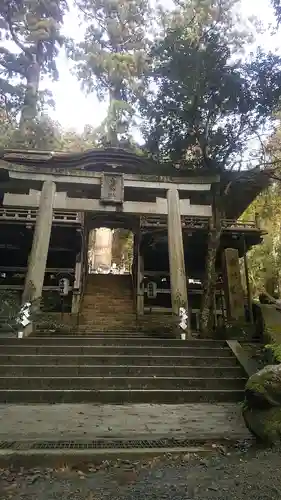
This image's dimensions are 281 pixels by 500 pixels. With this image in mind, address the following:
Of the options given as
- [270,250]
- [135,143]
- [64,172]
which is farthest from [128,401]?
[135,143]

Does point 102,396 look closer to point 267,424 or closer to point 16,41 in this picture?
point 267,424

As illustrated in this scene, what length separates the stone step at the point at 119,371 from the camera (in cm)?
668

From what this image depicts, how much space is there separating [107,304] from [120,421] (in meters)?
11.0

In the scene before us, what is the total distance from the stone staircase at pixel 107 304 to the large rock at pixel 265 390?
871cm

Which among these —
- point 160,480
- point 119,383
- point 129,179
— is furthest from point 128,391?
point 129,179

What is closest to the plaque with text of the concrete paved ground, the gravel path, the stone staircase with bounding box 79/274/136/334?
the stone staircase with bounding box 79/274/136/334

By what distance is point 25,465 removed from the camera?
3.32 m

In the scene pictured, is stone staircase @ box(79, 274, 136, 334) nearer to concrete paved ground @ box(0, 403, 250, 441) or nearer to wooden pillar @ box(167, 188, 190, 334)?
wooden pillar @ box(167, 188, 190, 334)

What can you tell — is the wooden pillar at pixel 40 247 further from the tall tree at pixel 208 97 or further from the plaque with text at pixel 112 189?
the tall tree at pixel 208 97

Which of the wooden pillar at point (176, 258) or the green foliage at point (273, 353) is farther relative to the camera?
the wooden pillar at point (176, 258)

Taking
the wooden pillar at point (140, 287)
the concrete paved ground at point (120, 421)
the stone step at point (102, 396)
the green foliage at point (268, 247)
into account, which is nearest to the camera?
the concrete paved ground at point (120, 421)

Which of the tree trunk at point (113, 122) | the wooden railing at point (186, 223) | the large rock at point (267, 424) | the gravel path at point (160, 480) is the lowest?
the gravel path at point (160, 480)

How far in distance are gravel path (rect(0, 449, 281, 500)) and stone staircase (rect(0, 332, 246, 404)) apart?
267 cm

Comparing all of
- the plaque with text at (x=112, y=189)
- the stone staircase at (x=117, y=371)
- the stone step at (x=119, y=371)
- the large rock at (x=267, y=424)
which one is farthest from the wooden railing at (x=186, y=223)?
the large rock at (x=267, y=424)
